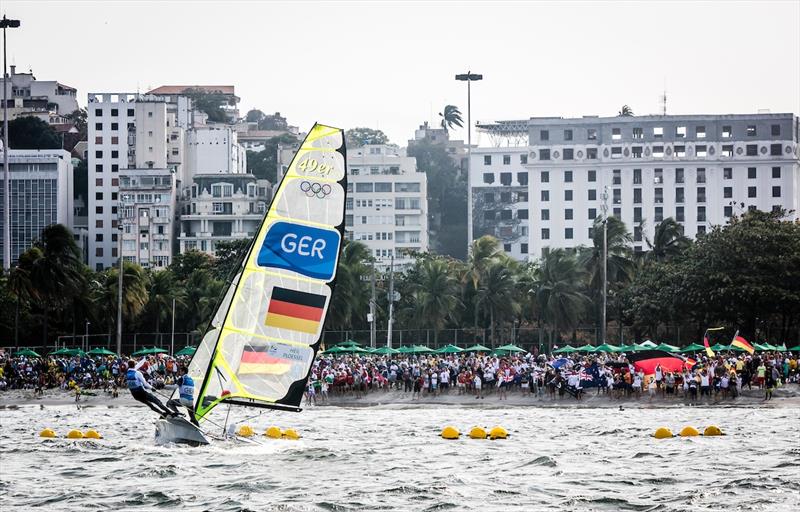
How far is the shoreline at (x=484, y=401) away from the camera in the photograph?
5384 centimetres

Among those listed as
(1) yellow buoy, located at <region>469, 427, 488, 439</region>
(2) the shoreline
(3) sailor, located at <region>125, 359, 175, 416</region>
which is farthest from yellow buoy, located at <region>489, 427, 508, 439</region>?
(2) the shoreline

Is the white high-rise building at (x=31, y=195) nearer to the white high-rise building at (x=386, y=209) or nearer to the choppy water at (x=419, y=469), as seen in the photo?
the white high-rise building at (x=386, y=209)

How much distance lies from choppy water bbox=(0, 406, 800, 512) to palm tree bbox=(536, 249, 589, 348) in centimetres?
4699

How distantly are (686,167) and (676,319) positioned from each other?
247 ft

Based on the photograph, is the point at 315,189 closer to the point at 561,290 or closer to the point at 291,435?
the point at 291,435

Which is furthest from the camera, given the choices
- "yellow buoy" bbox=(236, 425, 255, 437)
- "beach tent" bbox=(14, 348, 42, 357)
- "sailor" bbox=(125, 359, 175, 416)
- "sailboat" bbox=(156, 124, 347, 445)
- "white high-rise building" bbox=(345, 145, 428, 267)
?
"white high-rise building" bbox=(345, 145, 428, 267)

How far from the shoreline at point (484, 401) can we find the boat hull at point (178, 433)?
25.1 m

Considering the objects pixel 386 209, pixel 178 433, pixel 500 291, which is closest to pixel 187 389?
pixel 178 433

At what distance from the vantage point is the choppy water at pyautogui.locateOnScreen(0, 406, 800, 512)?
26.0m

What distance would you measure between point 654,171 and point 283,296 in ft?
431

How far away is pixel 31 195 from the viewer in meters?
168

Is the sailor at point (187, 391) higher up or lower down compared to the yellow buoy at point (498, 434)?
higher up

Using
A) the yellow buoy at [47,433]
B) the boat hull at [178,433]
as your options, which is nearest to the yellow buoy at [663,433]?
the boat hull at [178,433]

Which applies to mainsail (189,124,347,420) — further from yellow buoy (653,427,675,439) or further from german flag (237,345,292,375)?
yellow buoy (653,427,675,439)
